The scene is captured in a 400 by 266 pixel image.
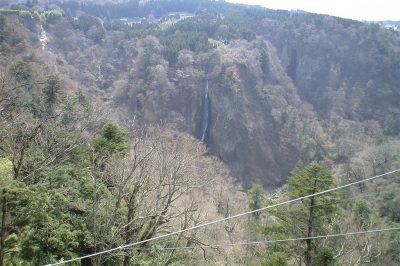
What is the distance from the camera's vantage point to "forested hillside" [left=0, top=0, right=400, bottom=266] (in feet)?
36.8

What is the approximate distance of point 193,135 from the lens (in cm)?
5603

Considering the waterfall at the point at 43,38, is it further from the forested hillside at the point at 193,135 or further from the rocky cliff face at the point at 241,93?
the rocky cliff face at the point at 241,93

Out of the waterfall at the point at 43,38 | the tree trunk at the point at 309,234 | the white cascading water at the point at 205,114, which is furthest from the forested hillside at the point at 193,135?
the waterfall at the point at 43,38

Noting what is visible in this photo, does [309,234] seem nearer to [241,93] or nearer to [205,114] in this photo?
[205,114]

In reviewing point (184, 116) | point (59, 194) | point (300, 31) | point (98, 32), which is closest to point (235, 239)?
point (59, 194)

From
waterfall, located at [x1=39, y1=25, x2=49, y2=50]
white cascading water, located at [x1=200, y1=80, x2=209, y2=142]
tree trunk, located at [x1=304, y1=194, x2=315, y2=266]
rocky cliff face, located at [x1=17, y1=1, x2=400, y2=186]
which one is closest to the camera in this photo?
tree trunk, located at [x1=304, y1=194, x2=315, y2=266]

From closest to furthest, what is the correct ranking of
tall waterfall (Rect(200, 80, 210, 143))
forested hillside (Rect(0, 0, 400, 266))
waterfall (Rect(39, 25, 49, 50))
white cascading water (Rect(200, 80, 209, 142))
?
forested hillside (Rect(0, 0, 400, 266)) → waterfall (Rect(39, 25, 49, 50)) → tall waterfall (Rect(200, 80, 210, 143)) → white cascading water (Rect(200, 80, 209, 142))

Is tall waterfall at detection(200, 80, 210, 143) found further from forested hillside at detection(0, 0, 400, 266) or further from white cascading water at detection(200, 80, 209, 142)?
forested hillside at detection(0, 0, 400, 266)

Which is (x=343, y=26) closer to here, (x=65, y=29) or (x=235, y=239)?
(x=65, y=29)

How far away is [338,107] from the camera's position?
6731 centimetres

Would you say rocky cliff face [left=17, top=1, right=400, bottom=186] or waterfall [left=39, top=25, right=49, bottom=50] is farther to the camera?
waterfall [left=39, top=25, right=49, bottom=50]

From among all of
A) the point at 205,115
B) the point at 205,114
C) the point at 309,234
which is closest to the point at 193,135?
the point at 205,115

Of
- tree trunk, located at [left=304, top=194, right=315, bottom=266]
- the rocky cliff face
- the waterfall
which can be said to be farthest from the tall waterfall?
tree trunk, located at [left=304, top=194, right=315, bottom=266]

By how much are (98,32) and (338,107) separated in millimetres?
41850
